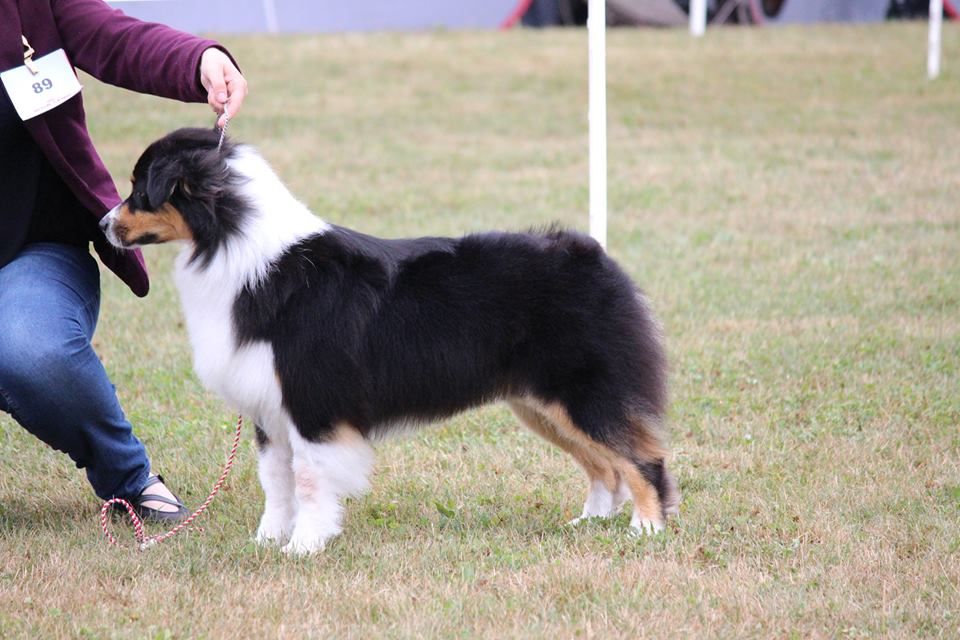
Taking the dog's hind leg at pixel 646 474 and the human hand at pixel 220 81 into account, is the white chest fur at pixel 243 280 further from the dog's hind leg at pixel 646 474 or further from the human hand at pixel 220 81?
the dog's hind leg at pixel 646 474

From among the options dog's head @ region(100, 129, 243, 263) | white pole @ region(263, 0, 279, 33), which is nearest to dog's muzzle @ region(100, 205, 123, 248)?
dog's head @ region(100, 129, 243, 263)

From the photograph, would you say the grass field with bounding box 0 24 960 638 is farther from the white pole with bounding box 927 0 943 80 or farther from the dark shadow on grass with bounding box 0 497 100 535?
the white pole with bounding box 927 0 943 80

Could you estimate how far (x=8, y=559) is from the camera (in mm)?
3953

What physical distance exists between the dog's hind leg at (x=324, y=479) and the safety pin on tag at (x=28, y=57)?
59.0 inches

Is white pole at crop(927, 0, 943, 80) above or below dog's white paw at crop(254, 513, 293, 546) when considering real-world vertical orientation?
above

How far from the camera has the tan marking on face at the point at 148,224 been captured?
146 inches

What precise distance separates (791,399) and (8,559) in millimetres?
3614

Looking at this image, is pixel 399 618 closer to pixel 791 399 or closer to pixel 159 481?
pixel 159 481

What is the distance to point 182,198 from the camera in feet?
12.1

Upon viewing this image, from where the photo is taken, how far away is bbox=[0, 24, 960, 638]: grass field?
11.6 feet

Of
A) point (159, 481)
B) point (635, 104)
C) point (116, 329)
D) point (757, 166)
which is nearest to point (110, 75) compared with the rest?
point (159, 481)

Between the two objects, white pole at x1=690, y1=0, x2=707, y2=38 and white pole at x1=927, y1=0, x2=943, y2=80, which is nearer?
white pole at x1=927, y1=0, x2=943, y2=80

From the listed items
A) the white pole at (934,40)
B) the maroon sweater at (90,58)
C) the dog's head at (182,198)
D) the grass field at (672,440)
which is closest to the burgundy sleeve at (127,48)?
the maroon sweater at (90,58)

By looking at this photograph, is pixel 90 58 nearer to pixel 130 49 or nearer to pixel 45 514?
pixel 130 49
